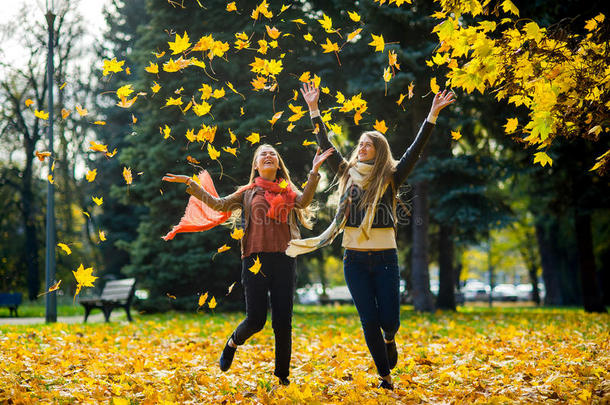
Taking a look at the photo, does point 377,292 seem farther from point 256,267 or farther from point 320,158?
point 320,158

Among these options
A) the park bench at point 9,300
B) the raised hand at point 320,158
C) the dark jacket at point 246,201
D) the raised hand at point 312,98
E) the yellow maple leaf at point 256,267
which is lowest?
the park bench at point 9,300

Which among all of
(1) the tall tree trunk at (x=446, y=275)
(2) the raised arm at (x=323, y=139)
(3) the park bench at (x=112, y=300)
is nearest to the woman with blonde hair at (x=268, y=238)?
(2) the raised arm at (x=323, y=139)

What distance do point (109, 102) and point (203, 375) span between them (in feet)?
74.8

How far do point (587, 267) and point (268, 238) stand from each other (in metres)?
15.1

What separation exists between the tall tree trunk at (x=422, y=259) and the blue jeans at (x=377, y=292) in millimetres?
10736

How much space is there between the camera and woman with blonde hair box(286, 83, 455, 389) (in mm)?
4719

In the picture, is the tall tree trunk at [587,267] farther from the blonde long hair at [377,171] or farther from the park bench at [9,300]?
the park bench at [9,300]

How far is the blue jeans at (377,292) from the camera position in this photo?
15.5 ft

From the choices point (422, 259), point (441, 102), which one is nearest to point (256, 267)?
point (441, 102)

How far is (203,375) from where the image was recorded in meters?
5.55

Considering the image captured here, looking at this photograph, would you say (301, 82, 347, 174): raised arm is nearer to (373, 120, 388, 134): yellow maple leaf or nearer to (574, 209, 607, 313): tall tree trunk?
(373, 120, 388, 134): yellow maple leaf

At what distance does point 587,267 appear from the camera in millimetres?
17281

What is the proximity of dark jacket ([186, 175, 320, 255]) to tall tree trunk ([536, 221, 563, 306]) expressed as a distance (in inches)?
968

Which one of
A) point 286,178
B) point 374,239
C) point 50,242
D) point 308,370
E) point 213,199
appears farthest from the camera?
Answer: point 50,242
